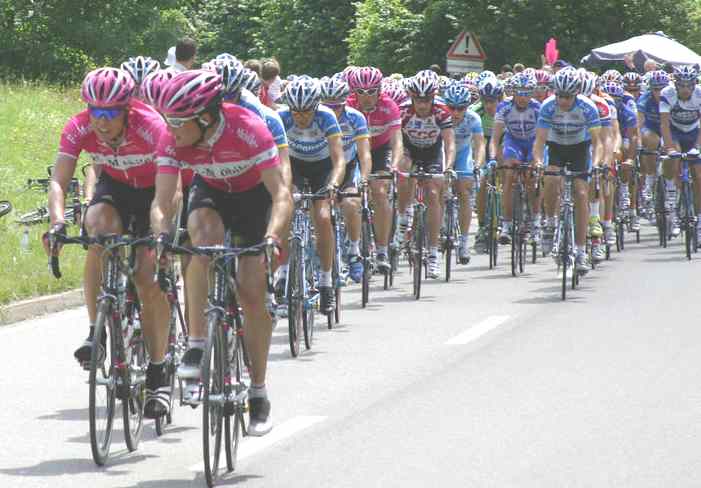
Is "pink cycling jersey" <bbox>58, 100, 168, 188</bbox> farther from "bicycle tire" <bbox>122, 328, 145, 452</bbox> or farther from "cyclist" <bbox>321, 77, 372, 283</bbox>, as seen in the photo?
"cyclist" <bbox>321, 77, 372, 283</bbox>

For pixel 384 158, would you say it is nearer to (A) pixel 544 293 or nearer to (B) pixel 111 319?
(A) pixel 544 293

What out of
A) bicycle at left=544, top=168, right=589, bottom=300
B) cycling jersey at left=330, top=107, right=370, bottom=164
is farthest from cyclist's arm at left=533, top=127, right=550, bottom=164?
cycling jersey at left=330, top=107, right=370, bottom=164

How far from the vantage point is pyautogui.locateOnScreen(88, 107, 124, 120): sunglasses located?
27.0ft

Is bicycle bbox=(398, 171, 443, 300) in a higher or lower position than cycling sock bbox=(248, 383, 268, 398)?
higher

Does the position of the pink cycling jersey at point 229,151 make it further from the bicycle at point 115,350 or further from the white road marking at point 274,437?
the white road marking at point 274,437

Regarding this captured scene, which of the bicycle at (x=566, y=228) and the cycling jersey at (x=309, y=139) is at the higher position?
the cycling jersey at (x=309, y=139)

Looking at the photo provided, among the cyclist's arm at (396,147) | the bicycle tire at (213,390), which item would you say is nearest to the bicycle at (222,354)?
the bicycle tire at (213,390)

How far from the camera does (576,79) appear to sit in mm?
15141

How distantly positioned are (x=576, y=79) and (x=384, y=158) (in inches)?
80.1

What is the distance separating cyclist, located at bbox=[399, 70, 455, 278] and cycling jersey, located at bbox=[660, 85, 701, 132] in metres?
4.31

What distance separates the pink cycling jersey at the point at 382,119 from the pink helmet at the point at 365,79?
44 centimetres

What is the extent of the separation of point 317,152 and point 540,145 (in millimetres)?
3200

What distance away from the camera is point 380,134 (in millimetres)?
15781

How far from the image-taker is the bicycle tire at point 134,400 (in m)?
8.13
